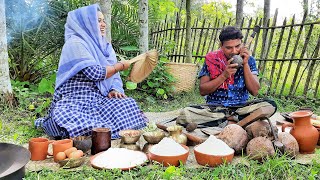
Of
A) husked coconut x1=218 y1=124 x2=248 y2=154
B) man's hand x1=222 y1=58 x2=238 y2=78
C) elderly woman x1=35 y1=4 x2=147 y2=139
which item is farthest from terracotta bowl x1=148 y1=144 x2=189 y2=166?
man's hand x1=222 y1=58 x2=238 y2=78

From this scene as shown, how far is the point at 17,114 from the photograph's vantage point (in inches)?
157

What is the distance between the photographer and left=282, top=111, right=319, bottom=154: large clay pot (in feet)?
8.08

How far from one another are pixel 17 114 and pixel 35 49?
5.95 ft

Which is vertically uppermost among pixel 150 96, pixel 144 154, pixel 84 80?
pixel 84 80

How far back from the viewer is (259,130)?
96.1 inches

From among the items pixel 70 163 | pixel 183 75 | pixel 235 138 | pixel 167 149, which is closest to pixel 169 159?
pixel 167 149

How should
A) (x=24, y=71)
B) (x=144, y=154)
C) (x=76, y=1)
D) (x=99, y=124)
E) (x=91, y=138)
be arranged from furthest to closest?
(x=76, y=1) → (x=24, y=71) → (x=99, y=124) → (x=91, y=138) → (x=144, y=154)

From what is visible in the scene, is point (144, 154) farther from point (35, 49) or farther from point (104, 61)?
point (35, 49)

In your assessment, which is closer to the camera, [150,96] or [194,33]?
[150,96]

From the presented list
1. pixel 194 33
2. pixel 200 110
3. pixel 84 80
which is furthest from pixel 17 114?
pixel 194 33

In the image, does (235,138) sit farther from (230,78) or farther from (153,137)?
(230,78)

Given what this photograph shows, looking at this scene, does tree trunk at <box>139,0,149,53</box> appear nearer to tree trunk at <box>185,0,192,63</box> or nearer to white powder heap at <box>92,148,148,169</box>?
tree trunk at <box>185,0,192,63</box>

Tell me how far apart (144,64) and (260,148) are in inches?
68.7

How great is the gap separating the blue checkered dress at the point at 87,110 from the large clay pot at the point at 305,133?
146 cm
